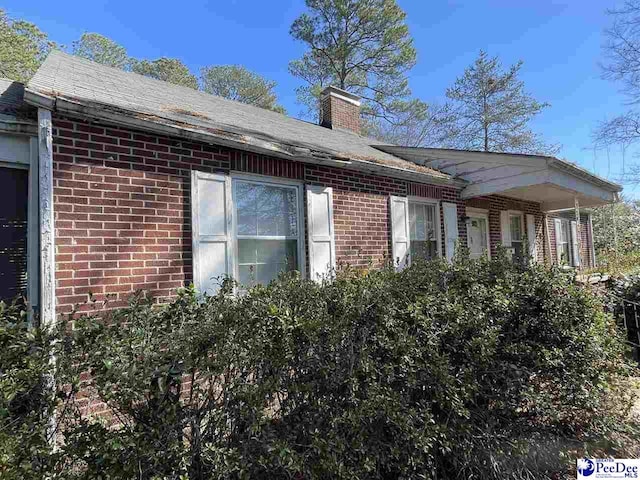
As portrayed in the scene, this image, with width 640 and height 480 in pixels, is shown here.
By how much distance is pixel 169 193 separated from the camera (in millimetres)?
4121

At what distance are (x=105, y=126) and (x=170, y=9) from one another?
8.64m

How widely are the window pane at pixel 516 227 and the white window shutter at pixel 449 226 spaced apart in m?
3.34

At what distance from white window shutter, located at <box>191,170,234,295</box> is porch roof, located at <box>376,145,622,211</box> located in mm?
5005

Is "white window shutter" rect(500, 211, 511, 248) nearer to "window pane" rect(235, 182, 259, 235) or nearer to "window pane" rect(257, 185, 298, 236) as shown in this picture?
"window pane" rect(257, 185, 298, 236)

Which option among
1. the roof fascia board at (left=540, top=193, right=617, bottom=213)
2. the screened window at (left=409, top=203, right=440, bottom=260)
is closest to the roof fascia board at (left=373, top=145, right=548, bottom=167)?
the screened window at (left=409, top=203, right=440, bottom=260)

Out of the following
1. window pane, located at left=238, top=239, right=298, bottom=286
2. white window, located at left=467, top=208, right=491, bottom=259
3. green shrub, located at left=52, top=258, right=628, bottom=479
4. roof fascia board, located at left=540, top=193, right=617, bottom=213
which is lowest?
green shrub, located at left=52, top=258, right=628, bottom=479

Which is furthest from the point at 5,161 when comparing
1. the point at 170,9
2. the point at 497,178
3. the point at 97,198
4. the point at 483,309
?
the point at 170,9

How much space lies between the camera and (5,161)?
11.5 ft

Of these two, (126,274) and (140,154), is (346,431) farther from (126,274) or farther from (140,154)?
(140,154)

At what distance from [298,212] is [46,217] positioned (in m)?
2.94

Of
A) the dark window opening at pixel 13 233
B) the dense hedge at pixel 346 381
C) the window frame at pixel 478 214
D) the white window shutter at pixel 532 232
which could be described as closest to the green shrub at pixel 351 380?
the dense hedge at pixel 346 381

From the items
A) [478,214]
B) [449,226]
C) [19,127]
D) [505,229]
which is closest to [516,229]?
[505,229]

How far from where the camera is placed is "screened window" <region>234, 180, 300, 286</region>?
4.81 meters

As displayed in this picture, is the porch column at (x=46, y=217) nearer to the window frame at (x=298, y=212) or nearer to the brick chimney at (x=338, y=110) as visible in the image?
the window frame at (x=298, y=212)
